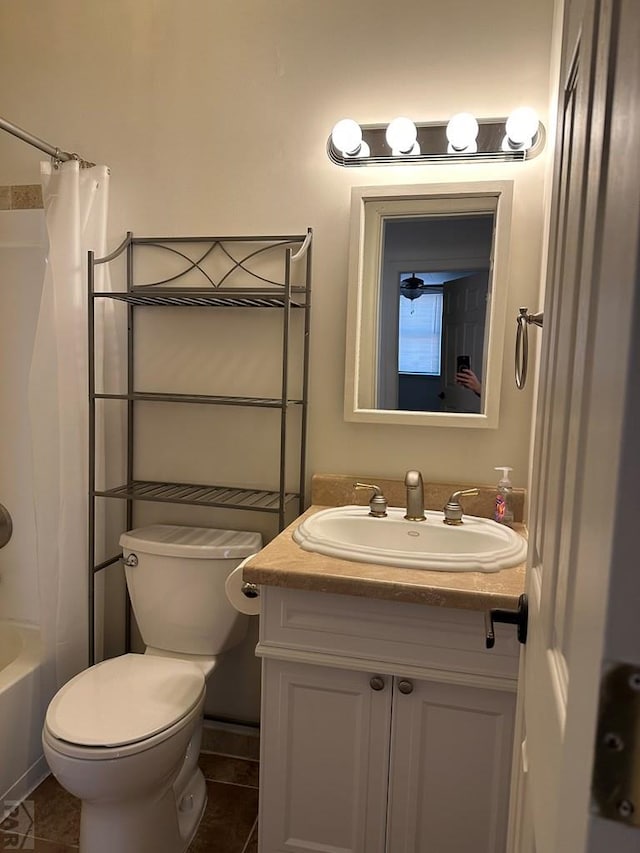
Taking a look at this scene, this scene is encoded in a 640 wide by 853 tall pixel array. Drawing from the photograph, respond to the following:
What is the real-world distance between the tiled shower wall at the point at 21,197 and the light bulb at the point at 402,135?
4.01 feet

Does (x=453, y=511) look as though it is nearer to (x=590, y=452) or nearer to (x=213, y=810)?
(x=213, y=810)

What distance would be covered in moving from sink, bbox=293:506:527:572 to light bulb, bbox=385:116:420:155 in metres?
1.07

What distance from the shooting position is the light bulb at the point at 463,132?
5.59ft

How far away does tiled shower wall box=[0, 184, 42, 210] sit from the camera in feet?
6.86

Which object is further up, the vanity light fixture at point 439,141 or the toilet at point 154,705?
the vanity light fixture at point 439,141

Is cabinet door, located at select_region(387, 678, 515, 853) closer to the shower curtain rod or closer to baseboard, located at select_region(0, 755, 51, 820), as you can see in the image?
baseboard, located at select_region(0, 755, 51, 820)

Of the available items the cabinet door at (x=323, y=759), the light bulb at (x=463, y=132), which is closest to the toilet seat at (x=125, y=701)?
the cabinet door at (x=323, y=759)

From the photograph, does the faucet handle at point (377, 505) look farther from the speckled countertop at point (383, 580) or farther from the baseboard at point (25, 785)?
the baseboard at point (25, 785)

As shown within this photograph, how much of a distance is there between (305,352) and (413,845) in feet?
4.44

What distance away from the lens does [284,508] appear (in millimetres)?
1893

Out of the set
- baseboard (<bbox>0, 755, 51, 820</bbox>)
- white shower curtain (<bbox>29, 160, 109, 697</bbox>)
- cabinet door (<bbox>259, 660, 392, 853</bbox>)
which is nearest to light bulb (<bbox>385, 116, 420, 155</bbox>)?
white shower curtain (<bbox>29, 160, 109, 697</bbox>)

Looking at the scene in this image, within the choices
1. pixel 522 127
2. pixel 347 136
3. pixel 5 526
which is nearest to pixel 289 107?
pixel 347 136

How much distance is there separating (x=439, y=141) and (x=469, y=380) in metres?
0.71

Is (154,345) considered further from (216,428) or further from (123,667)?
(123,667)
